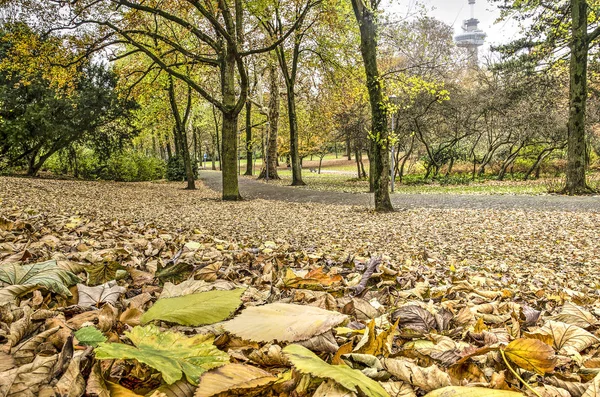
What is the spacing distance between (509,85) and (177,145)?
79.2ft

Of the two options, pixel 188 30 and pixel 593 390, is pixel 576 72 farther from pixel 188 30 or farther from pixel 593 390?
pixel 593 390

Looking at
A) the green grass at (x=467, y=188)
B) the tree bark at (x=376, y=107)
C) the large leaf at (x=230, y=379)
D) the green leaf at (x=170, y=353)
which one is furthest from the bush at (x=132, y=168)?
the large leaf at (x=230, y=379)

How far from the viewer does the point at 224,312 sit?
3.76 feet

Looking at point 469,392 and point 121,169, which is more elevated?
point 121,169

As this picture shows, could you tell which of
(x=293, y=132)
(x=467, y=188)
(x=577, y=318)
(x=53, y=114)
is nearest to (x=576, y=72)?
(x=467, y=188)

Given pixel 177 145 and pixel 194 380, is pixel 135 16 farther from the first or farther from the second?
pixel 177 145

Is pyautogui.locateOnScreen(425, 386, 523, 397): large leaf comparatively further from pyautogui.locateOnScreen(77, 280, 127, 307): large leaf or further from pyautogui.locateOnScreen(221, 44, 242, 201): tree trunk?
pyautogui.locateOnScreen(221, 44, 242, 201): tree trunk

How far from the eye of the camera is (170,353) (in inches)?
33.5

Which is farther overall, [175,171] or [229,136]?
[175,171]

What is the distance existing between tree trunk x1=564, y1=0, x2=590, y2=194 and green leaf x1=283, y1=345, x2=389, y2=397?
16046 mm

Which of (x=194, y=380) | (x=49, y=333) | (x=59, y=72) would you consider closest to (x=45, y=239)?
(x=49, y=333)

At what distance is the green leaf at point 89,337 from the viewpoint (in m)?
0.95

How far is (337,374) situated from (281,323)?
0.34m

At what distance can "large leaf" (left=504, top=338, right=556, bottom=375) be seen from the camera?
3.09 ft
